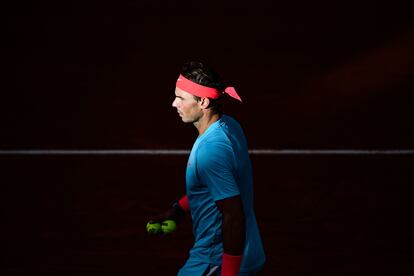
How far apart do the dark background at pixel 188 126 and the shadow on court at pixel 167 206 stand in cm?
2

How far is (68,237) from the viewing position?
7.13 meters

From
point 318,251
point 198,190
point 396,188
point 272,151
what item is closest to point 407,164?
point 396,188

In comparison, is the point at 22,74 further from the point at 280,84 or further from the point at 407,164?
the point at 407,164

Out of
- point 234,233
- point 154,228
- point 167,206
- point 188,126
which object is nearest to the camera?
point 234,233

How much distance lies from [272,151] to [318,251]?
8.24 ft

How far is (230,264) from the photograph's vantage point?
350 centimetres

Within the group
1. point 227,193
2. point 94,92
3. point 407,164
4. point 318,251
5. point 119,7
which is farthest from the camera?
point 119,7

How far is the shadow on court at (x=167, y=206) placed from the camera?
21.9 ft

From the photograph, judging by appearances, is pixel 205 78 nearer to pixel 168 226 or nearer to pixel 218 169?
pixel 218 169

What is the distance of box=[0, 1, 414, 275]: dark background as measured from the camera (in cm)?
697

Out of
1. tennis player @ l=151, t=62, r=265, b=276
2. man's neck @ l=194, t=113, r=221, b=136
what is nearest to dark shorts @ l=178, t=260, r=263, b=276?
tennis player @ l=151, t=62, r=265, b=276

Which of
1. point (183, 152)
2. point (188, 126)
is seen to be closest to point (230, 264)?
Answer: point (183, 152)

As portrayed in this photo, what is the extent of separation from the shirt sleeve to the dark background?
3069 millimetres

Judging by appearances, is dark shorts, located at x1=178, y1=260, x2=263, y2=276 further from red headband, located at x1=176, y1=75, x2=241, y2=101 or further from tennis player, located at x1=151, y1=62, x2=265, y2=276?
red headband, located at x1=176, y1=75, x2=241, y2=101
